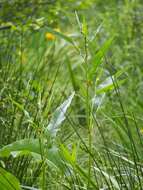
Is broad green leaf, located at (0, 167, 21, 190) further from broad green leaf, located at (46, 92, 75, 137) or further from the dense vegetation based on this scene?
broad green leaf, located at (46, 92, 75, 137)

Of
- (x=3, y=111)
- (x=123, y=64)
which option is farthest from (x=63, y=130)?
(x=123, y=64)

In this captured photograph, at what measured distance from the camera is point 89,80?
66.6 inches

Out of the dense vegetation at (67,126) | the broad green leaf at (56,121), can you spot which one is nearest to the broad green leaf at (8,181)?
the dense vegetation at (67,126)

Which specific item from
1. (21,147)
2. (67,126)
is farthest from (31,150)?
(67,126)

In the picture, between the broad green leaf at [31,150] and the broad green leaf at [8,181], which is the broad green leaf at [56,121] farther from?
the broad green leaf at [8,181]

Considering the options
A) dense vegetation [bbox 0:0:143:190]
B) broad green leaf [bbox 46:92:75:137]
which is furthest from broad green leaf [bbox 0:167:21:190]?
broad green leaf [bbox 46:92:75:137]

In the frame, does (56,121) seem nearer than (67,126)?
Yes

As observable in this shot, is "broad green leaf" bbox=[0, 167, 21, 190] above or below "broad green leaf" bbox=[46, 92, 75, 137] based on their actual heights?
below

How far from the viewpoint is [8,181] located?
5.72 ft

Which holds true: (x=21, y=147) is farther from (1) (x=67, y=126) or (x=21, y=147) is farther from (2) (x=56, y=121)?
(1) (x=67, y=126)

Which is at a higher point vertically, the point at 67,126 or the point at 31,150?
the point at 67,126

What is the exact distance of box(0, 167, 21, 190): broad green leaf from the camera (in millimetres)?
1742

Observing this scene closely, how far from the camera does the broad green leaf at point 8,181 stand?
174 centimetres

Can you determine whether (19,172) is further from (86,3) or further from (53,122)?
(86,3)
